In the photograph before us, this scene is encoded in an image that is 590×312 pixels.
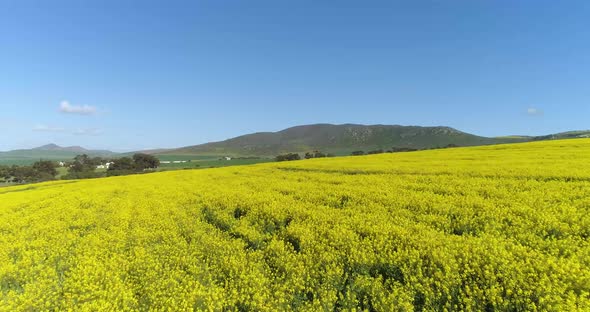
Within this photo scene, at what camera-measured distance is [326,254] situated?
6.18 m

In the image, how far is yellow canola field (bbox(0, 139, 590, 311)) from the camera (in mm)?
4809

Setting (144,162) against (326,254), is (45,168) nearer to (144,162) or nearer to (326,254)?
(144,162)

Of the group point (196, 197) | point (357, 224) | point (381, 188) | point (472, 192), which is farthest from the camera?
point (196, 197)

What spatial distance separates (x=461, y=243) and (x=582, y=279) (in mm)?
1863

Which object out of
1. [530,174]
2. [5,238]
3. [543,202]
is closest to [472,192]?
[543,202]

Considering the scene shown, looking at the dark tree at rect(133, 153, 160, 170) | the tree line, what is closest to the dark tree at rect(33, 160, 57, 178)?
the tree line

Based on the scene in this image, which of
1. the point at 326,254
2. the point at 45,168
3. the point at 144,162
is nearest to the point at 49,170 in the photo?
the point at 45,168

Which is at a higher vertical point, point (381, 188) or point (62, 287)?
point (381, 188)

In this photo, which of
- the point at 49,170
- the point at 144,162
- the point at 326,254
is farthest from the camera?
the point at 144,162

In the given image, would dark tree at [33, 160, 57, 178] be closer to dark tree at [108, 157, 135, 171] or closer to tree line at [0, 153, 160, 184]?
tree line at [0, 153, 160, 184]

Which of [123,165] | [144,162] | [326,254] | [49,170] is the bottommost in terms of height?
[49,170]

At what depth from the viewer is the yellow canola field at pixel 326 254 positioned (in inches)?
189

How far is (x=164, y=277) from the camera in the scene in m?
6.15

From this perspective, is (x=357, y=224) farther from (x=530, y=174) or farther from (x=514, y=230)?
(x=530, y=174)
